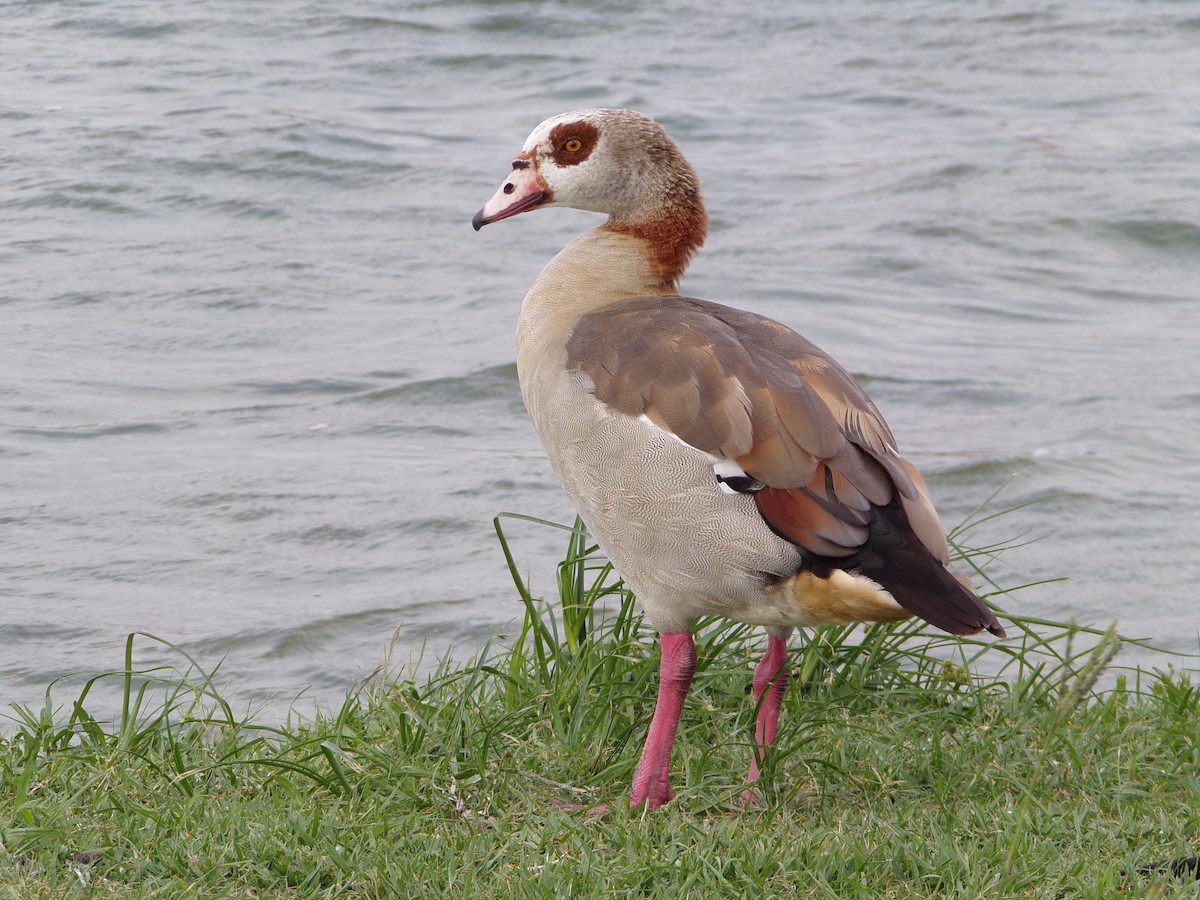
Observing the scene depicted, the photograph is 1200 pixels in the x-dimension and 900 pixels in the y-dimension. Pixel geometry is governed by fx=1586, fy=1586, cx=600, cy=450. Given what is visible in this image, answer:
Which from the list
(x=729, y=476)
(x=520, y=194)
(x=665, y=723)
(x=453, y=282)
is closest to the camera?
(x=729, y=476)

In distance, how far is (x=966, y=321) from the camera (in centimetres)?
977

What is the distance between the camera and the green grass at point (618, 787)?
3410 mm

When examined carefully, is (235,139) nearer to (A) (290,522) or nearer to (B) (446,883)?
(A) (290,522)

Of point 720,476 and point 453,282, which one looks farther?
point 453,282

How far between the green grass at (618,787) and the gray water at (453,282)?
515 millimetres

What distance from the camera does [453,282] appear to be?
384 inches

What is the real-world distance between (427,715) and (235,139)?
816 centimetres

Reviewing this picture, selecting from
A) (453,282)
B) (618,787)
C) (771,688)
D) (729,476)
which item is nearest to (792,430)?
(729,476)

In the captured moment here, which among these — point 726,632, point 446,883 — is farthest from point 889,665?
point 446,883

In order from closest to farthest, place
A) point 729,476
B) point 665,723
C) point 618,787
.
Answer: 1. point 729,476
2. point 665,723
3. point 618,787

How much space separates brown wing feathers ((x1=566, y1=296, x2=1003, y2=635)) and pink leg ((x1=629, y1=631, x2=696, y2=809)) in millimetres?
561

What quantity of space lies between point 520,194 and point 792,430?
4.27ft

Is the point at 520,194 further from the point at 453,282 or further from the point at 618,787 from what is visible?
the point at 453,282

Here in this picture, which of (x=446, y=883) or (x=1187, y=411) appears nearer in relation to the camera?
(x=446, y=883)
